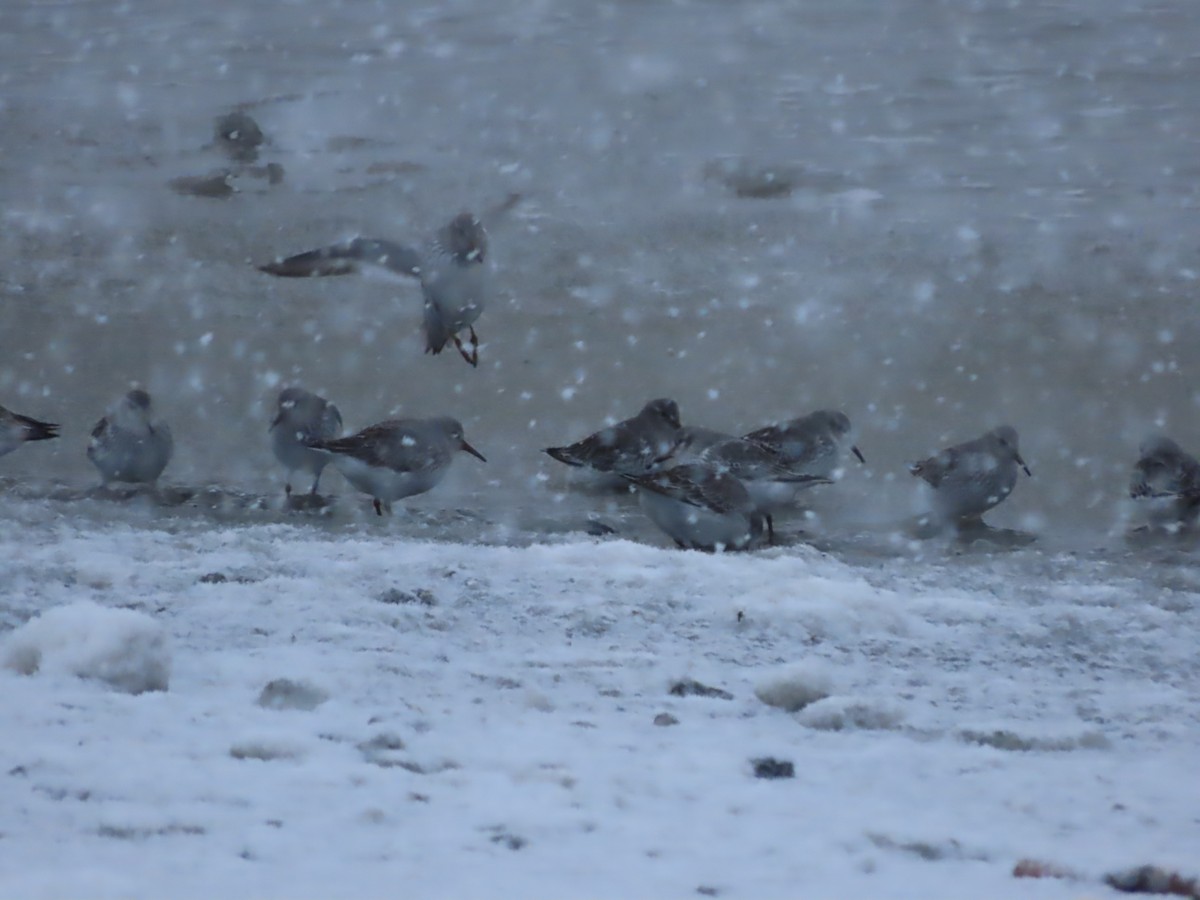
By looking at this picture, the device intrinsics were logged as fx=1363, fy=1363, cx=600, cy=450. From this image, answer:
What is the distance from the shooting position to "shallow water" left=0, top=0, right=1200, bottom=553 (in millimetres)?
9055

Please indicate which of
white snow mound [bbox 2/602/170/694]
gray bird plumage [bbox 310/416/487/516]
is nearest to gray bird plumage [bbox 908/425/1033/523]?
gray bird plumage [bbox 310/416/487/516]

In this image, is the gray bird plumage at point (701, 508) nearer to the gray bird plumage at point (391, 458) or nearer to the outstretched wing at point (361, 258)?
the gray bird plumage at point (391, 458)

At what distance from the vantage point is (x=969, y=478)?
709 centimetres

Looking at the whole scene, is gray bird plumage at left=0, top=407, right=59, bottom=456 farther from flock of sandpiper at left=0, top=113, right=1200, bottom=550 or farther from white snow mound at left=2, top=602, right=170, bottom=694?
white snow mound at left=2, top=602, right=170, bottom=694

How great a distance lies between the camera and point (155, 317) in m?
11.5

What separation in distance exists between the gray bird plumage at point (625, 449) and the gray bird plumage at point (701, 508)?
82 centimetres

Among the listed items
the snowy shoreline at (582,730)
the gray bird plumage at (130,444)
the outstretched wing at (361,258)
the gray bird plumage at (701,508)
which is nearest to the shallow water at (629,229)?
the gray bird plumage at (130,444)

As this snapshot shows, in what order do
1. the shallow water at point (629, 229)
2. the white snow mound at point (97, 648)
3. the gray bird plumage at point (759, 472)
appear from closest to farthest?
the white snow mound at point (97, 648) < the gray bird plumage at point (759, 472) < the shallow water at point (629, 229)

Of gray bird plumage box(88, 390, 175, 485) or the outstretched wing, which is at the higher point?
the outstretched wing

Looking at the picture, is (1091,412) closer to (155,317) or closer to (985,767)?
(985,767)

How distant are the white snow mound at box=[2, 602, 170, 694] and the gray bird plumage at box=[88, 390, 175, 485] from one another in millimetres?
3833

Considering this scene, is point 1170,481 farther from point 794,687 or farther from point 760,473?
point 794,687

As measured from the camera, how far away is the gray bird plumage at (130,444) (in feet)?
23.7

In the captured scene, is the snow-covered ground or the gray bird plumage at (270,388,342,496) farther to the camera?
the gray bird plumage at (270,388,342,496)
